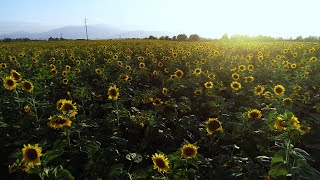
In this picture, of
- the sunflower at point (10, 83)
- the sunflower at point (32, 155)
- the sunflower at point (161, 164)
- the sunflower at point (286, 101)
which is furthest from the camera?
the sunflower at point (286, 101)

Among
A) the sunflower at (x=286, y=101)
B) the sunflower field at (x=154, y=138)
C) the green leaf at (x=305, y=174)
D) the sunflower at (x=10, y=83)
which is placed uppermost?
the sunflower at (x=10, y=83)

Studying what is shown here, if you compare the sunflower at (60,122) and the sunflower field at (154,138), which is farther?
the sunflower at (60,122)

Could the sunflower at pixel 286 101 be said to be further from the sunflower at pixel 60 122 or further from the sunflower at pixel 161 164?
the sunflower at pixel 60 122

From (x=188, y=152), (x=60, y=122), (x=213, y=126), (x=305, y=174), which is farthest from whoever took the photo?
(x=213, y=126)

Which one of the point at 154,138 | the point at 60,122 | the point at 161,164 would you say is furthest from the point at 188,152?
the point at 60,122

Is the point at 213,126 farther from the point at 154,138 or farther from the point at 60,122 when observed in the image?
the point at 60,122

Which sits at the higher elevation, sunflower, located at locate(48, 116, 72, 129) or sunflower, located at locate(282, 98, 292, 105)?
sunflower, located at locate(48, 116, 72, 129)

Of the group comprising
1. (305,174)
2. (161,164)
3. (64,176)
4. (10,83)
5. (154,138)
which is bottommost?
(154,138)

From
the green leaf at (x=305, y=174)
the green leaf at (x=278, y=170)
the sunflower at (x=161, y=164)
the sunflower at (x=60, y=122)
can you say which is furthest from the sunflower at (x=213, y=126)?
the green leaf at (x=305, y=174)

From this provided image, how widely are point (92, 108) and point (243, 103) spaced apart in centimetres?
319

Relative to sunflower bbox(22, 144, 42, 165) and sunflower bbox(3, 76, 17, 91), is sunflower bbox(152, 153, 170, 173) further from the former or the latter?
sunflower bbox(3, 76, 17, 91)

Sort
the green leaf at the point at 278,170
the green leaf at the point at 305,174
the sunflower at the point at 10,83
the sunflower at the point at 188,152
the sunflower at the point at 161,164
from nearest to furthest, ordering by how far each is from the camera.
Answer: the green leaf at the point at 305,174 < the green leaf at the point at 278,170 < the sunflower at the point at 161,164 < the sunflower at the point at 188,152 < the sunflower at the point at 10,83

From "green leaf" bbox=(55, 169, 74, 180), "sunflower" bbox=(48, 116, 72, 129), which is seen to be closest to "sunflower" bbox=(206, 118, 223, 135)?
"sunflower" bbox=(48, 116, 72, 129)

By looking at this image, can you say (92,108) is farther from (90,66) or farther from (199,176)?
(90,66)
